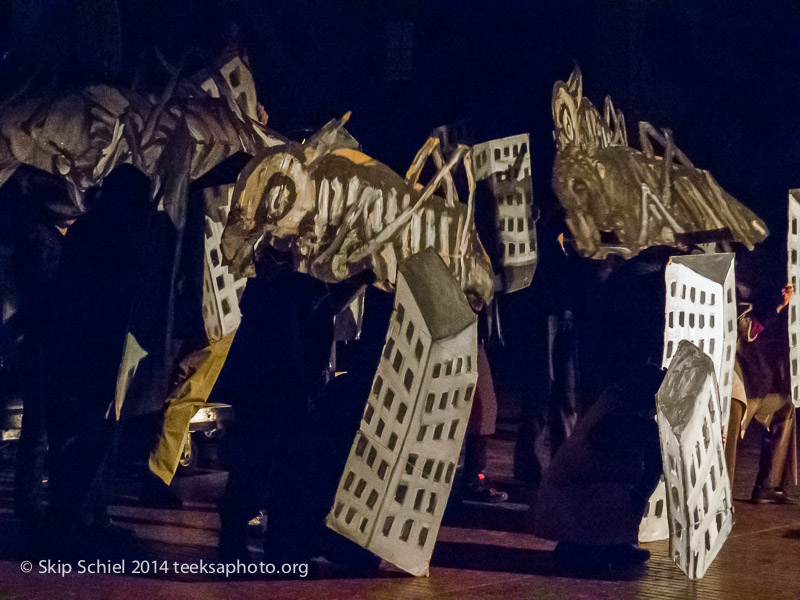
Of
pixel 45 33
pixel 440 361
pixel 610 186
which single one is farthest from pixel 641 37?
pixel 45 33

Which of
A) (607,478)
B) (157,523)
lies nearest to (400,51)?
(607,478)

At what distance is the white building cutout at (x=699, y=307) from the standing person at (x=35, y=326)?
3.18 meters

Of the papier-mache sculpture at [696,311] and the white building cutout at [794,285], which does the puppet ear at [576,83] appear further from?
the white building cutout at [794,285]

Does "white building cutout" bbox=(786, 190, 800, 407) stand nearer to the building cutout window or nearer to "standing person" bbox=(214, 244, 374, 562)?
the building cutout window

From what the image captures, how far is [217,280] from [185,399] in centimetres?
58

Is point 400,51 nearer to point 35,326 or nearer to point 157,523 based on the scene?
point 35,326

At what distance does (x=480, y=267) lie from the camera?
237 inches

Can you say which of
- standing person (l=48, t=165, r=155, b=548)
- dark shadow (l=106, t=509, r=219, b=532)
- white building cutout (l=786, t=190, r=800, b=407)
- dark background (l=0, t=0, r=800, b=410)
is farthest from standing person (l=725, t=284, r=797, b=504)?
standing person (l=48, t=165, r=155, b=548)

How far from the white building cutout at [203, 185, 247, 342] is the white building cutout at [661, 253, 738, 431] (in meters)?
2.39

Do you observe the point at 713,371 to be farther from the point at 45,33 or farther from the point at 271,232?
the point at 45,33

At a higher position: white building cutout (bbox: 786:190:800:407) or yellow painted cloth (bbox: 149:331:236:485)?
white building cutout (bbox: 786:190:800:407)

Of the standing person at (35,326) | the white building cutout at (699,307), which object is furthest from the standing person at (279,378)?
the white building cutout at (699,307)

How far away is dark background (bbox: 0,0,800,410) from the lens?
5.43 meters

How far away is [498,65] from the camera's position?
5820 millimetres
